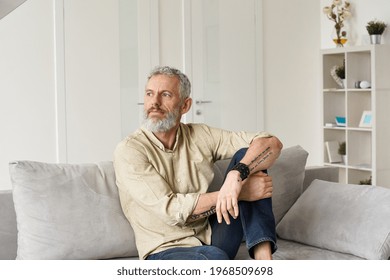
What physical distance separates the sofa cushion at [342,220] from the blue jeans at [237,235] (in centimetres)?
42

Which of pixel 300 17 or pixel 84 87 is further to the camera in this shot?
pixel 300 17

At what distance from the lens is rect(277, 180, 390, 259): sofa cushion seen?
2.95m

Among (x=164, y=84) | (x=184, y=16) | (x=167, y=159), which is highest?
(x=184, y=16)

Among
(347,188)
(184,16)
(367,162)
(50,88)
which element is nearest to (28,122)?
(50,88)

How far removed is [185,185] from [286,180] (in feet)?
2.40

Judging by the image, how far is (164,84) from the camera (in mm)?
3018

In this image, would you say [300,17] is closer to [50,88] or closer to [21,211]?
[50,88]

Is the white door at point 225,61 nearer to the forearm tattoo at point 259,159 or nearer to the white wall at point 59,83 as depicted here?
the white wall at point 59,83

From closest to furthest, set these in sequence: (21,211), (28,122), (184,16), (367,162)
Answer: (21,211) → (28,122) → (184,16) → (367,162)

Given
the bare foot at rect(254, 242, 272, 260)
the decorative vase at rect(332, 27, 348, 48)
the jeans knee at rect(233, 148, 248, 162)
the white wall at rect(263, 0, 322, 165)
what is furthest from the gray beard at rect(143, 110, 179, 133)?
the decorative vase at rect(332, 27, 348, 48)

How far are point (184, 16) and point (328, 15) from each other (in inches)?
60.3

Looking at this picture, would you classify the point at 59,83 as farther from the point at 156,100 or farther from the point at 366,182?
the point at 366,182

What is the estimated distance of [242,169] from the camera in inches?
108

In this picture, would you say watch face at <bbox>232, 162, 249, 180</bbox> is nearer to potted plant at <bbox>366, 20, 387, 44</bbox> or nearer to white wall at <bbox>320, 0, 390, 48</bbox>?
potted plant at <bbox>366, 20, 387, 44</bbox>
